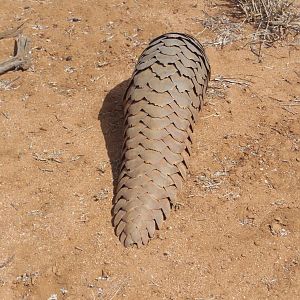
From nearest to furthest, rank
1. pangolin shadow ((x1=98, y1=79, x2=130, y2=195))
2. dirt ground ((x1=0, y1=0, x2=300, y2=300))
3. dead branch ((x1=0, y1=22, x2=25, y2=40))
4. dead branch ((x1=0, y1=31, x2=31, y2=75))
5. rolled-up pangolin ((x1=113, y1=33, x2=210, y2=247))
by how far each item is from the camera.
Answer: dirt ground ((x1=0, y1=0, x2=300, y2=300)), rolled-up pangolin ((x1=113, y1=33, x2=210, y2=247)), pangolin shadow ((x1=98, y1=79, x2=130, y2=195)), dead branch ((x1=0, y1=31, x2=31, y2=75)), dead branch ((x1=0, y1=22, x2=25, y2=40))

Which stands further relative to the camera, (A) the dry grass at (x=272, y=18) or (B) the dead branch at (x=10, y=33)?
(B) the dead branch at (x=10, y=33)

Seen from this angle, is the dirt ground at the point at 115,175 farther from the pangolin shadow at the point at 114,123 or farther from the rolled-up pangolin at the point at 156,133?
the rolled-up pangolin at the point at 156,133

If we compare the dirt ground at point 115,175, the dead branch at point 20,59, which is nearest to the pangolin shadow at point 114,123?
the dirt ground at point 115,175

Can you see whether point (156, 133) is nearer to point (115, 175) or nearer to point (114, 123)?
point (115, 175)

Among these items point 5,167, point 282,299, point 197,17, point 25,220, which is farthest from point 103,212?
point 197,17

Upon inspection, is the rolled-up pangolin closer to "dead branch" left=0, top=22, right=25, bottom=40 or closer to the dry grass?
the dry grass

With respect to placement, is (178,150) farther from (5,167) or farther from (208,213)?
(5,167)

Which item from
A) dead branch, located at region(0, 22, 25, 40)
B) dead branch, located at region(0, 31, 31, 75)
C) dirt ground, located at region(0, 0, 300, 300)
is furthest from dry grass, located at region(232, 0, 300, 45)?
dead branch, located at region(0, 22, 25, 40)
